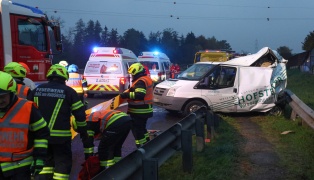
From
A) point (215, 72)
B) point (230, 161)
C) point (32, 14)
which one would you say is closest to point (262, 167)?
point (230, 161)

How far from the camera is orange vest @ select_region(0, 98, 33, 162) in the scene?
388 centimetres

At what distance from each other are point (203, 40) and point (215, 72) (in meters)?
119

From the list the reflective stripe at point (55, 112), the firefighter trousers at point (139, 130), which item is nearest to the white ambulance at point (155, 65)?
the firefighter trousers at point (139, 130)

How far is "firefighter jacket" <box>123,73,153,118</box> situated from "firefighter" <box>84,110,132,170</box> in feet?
6.17

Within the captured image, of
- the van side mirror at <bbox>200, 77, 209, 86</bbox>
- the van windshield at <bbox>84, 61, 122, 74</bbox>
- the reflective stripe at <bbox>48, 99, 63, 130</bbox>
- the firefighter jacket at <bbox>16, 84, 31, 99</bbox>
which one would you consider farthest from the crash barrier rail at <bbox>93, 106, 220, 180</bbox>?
the van windshield at <bbox>84, 61, 122, 74</bbox>

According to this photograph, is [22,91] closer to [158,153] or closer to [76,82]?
[158,153]

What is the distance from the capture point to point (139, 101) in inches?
311

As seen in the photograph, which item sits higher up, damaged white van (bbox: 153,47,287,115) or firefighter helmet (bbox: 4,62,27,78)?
firefighter helmet (bbox: 4,62,27,78)

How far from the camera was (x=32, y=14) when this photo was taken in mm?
11047

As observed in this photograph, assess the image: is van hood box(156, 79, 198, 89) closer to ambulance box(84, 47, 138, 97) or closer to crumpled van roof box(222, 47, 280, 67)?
crumpled van roof box(222, 47, 280, 67)

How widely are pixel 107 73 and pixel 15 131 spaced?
15796 mm

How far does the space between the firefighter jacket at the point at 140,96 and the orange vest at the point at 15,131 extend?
12.7ft

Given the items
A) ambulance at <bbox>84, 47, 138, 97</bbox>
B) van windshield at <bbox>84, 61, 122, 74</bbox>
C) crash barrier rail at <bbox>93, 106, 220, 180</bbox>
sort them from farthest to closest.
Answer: van windshield at <bbox>84, 61, 122, 74</bbox>, ambulance at <bbox>84, 47, 138, 97</bbox>, crash barrier rail at <bbox>93, 106, 220, 180</bbox>

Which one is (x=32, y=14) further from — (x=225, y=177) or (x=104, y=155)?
(x=225, y=177)
